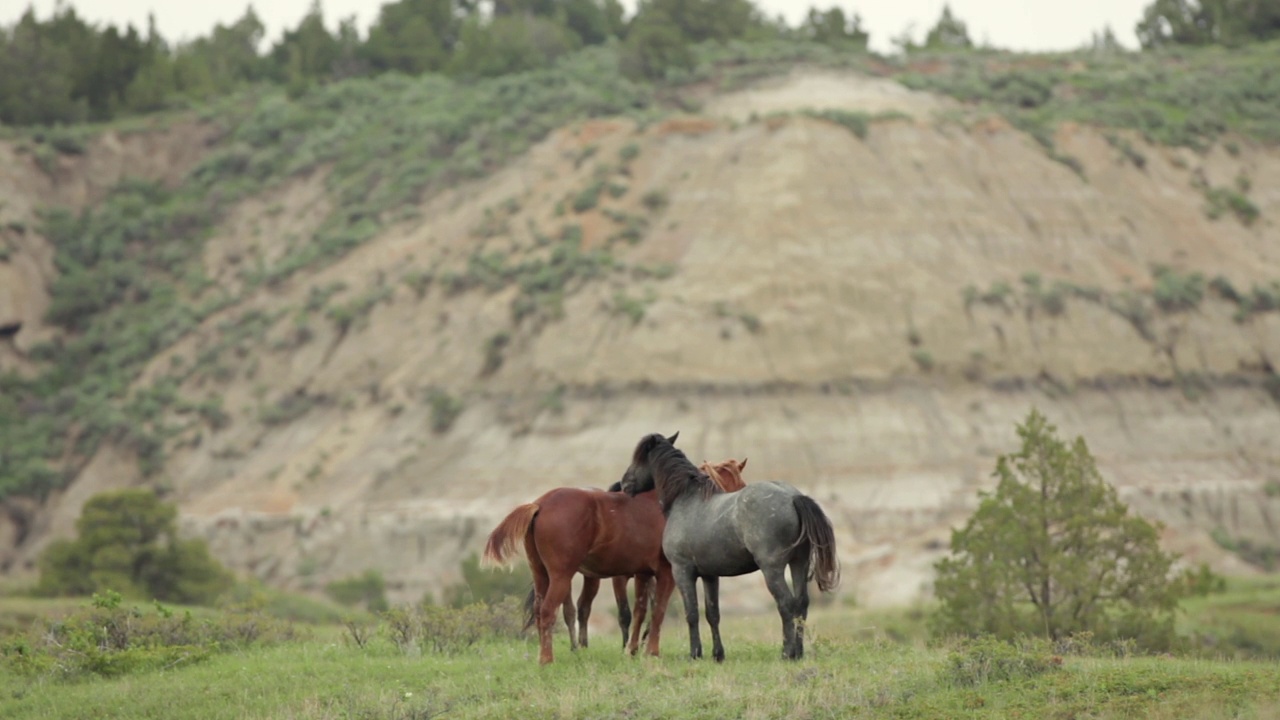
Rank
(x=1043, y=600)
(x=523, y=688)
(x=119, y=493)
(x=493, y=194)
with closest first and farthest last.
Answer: (x=523, y=688), (x=1043, y=600), (x=119, y=493), (x=493, y=194)

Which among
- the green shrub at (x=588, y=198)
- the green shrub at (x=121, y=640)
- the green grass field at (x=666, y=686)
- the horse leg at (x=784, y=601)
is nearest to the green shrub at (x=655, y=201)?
the green shrub at (x=588, y=198)

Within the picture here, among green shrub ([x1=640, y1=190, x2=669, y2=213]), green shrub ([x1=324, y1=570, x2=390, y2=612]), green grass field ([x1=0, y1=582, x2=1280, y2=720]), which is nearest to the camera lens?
green grass field ([x1=0, y1=582, x2=1280, y2=720])

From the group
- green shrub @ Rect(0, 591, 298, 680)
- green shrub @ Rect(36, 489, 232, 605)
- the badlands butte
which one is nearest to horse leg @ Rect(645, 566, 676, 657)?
green shrub @ Rect(0, 591, 298, 680)

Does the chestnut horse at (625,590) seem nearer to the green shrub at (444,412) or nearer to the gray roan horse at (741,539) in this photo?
the gray roan horse at (741,539)

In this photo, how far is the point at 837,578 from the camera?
13.5 m

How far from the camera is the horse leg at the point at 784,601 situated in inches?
523

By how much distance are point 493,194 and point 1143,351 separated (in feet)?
90.3

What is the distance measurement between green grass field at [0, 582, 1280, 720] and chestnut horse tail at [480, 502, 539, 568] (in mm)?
1083

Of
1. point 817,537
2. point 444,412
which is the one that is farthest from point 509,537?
point 444,412

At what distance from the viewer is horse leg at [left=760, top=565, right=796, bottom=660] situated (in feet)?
43.5

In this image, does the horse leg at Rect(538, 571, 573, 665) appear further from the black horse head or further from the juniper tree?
the juniper tree

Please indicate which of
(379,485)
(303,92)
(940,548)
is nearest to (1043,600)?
(940,548)

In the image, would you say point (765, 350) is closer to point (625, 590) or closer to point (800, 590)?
point (625, 590)

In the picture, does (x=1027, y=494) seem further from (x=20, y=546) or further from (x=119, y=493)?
(x=20, y=546)
